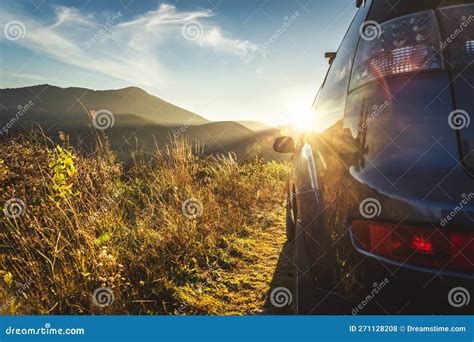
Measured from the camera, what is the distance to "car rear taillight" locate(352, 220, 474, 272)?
98cm

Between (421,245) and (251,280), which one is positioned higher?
(421,245)

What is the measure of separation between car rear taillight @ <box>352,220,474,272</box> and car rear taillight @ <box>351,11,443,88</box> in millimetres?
607

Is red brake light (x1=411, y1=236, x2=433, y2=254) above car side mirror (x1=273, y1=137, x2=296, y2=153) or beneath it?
beneath

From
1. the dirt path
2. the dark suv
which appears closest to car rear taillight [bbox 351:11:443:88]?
the dark suv

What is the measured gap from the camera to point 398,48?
4.25 feet

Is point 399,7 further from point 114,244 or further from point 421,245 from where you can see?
point 114,244

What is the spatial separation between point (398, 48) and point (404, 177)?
589 mm

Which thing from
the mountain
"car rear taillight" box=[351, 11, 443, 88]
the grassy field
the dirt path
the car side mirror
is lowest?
the dirt path

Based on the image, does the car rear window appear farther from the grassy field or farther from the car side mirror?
the grassy field

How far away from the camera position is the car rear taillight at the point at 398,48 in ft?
3.98

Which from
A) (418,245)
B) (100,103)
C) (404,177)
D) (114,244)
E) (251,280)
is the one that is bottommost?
(251,280)

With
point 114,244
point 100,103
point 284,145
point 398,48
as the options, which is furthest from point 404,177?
point 100,103

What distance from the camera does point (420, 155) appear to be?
1.06m
